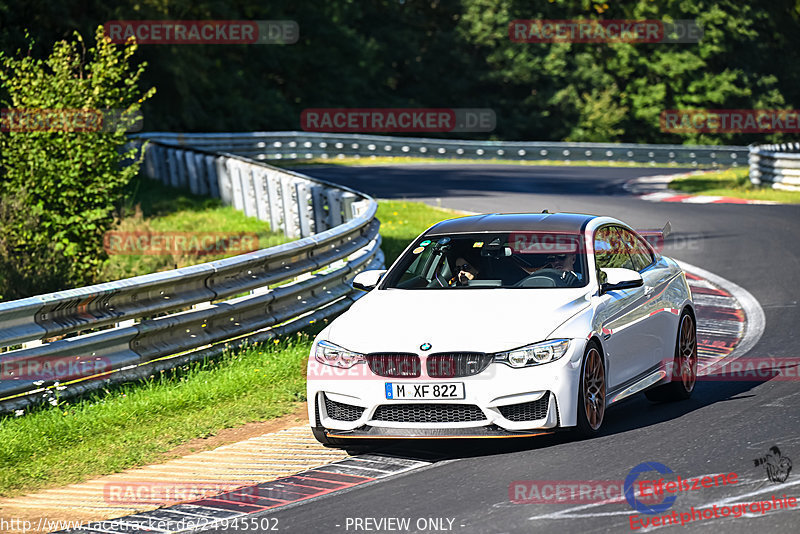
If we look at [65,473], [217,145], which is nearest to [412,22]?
[217,145]

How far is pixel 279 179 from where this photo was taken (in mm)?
20516

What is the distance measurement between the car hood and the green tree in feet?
28.5

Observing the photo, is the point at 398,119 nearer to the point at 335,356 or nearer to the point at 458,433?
the point at 335,356

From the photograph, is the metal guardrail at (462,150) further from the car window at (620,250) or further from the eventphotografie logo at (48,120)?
the car window at (620,250)

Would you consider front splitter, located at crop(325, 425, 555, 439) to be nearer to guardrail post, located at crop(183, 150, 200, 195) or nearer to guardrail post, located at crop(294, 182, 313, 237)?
guardrail post, located at crop(294, 182, 313, 237)

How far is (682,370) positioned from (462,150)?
38.2m

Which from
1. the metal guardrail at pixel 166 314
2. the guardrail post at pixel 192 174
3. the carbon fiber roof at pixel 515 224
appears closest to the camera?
the metal guardrail at pixel 166 314

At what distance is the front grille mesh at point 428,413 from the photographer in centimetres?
730

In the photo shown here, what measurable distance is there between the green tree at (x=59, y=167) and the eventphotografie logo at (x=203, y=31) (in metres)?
6.18

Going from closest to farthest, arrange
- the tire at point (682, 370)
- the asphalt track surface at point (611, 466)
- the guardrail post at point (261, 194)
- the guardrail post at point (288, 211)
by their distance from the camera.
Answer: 1. the asphalt track surface at point (611, 466)
2. the tire at point (682, 370)
3. the guardrail post at point (288, 211)
4. the guardrail post at point (261, 194)

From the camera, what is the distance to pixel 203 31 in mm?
44531

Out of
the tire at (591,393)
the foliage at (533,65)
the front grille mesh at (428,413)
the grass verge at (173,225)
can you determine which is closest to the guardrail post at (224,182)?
the grass verge at (173,225)

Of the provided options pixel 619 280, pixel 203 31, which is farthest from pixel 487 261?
pixel 203 31

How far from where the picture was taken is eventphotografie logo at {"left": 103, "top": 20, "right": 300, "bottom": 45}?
33438 mm
